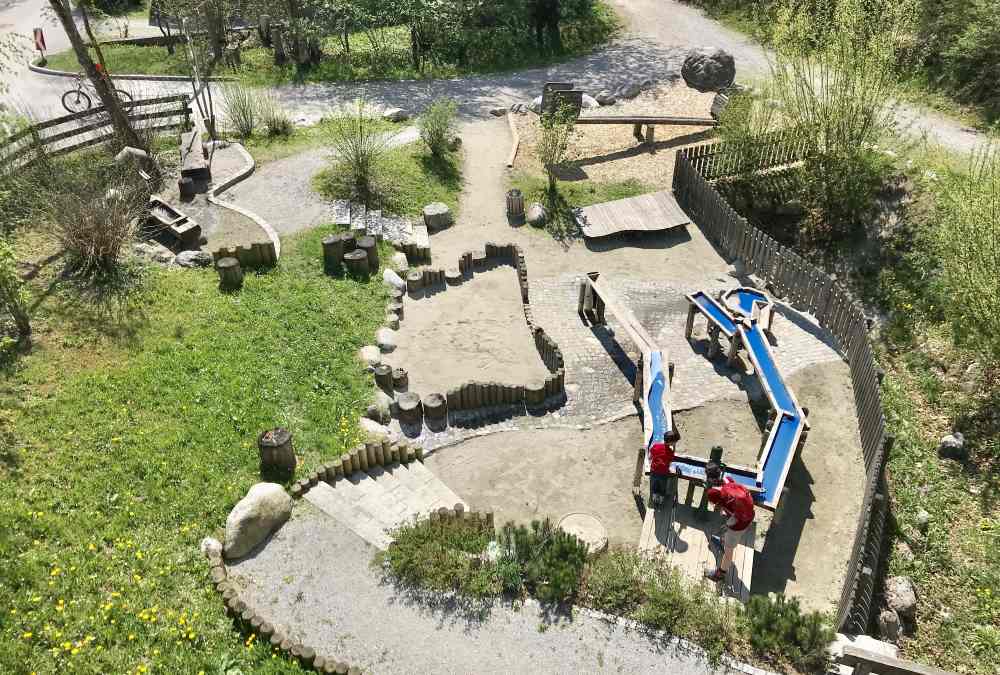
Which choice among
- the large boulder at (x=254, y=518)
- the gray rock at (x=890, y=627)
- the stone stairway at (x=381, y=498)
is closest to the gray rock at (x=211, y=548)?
the large boulder at (x=254, y=518)

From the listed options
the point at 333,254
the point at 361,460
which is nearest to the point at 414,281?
the point at 333,254

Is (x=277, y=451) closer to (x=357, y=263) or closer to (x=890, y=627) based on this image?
(x=357, y=263)

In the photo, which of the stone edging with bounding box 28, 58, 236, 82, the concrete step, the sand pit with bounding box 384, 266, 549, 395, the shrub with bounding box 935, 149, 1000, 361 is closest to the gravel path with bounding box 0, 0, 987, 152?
the stone edging with bounding box 28, 58, 236, 82

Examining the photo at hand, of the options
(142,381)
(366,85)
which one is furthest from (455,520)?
(366,85)

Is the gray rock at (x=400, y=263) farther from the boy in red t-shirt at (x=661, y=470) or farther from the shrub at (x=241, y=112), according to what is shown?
the shrub at (x=241, y=112)

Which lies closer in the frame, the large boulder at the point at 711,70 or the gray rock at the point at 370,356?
the gray rock at the point at 370,356

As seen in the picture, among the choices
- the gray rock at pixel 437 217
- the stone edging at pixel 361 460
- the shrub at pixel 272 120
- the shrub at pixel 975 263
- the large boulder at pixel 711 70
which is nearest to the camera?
the stone edging at pixel 361 460

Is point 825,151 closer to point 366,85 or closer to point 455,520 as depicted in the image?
point 455,520
